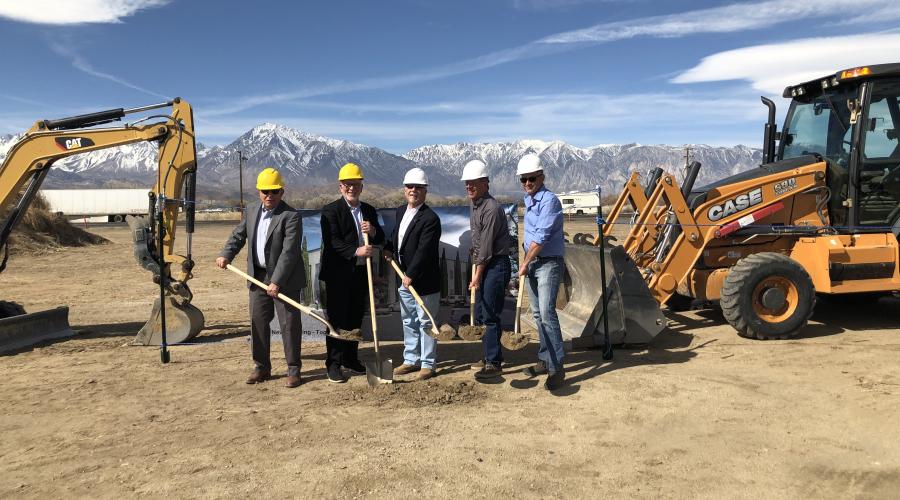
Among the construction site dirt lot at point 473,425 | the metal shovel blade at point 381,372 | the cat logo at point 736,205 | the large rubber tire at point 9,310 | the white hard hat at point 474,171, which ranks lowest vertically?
the construction site dirt lot at point 473,425

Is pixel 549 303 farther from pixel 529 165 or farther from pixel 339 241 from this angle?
pixel 339 241

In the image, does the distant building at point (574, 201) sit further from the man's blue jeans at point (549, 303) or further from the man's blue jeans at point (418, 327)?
the man's blue jeans at point (418, 327)

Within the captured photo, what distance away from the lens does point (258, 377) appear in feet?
20.1

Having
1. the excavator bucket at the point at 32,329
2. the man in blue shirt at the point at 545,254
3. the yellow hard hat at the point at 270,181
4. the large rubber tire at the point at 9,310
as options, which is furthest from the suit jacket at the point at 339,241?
the large rubber tire at the point at 9,310

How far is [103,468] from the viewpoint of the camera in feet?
13.9

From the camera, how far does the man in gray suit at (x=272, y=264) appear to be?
19.4 feet

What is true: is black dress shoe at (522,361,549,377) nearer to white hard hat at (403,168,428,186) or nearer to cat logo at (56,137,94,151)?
white hard hat at (403,168,428,186)

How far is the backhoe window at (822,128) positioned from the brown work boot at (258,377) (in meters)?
7.13

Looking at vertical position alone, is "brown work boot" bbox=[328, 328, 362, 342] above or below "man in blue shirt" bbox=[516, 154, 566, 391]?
below

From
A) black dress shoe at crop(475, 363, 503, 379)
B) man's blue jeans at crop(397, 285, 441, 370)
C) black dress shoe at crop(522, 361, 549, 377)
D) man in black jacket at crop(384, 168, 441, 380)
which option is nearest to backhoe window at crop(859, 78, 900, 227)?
black dress shoe at crop(522, 361, 549, 377)

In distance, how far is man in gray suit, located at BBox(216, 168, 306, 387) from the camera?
592 centimetres

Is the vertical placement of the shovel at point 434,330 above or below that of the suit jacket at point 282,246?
below

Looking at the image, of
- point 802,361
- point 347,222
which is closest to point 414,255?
point 347,222

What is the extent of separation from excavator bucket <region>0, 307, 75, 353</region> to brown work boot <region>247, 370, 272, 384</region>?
384cm
